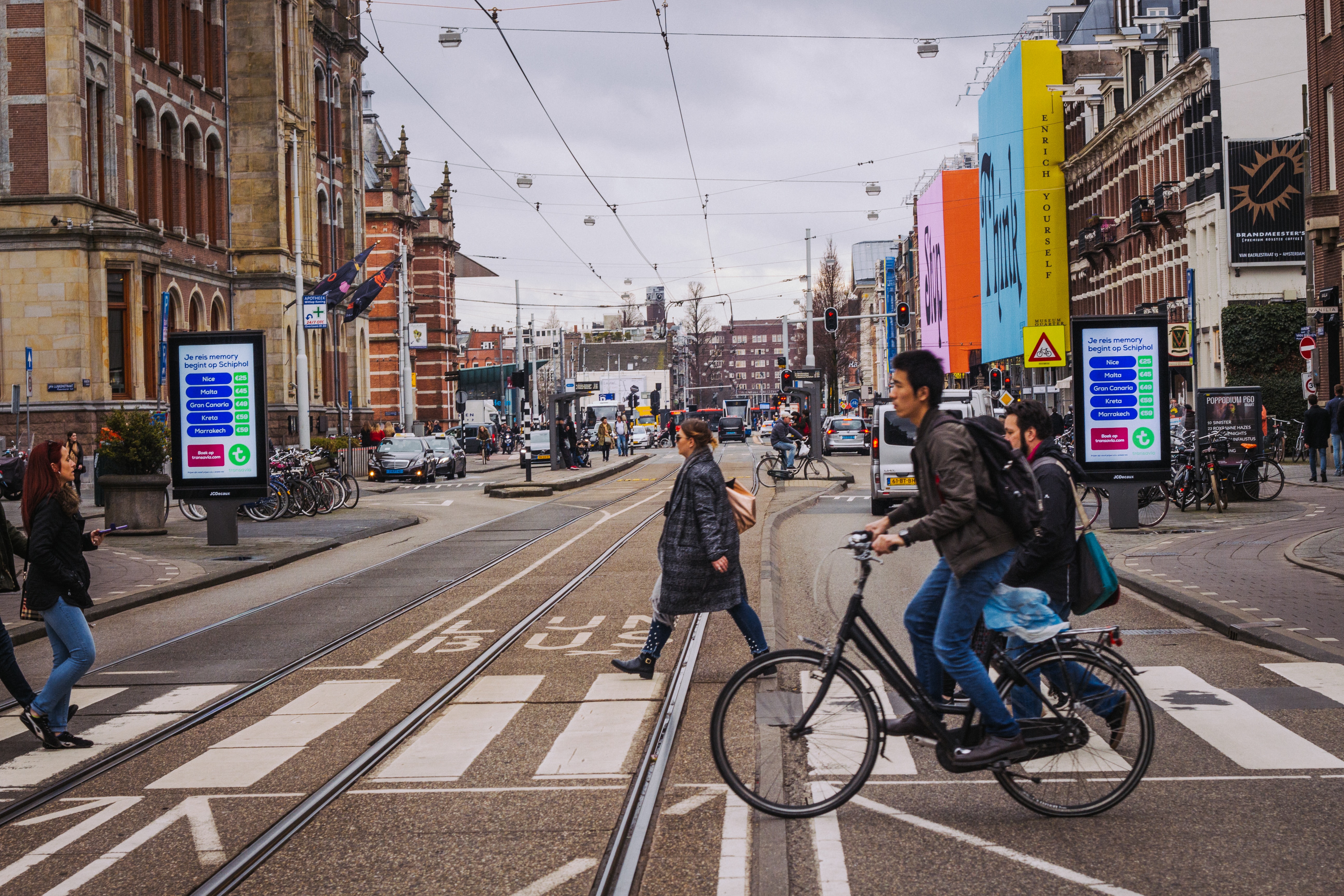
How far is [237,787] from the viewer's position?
22.6 ft

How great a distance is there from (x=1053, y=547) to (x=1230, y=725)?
151 centimetres

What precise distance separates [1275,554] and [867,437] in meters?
45.6

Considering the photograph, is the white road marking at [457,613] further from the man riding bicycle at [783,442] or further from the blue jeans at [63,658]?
the man riding bicycle at [783,442]

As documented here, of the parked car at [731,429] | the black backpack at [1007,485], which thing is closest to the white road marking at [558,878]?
the black backpack at [1007,485]

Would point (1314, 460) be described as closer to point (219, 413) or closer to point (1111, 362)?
point (1111, 362)

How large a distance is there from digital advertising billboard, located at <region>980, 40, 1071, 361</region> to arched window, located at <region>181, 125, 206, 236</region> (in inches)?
1590

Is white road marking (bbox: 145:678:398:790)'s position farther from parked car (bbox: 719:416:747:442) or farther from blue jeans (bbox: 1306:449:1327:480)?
parked car (bbox: 719:416:747:442)

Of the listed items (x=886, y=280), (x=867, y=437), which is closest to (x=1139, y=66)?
(x=867, y=437)

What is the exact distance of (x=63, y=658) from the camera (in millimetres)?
8266

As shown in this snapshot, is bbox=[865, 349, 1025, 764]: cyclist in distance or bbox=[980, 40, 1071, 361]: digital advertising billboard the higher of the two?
bbox=[980, 40, 1071, 361]: digital advertising billboard

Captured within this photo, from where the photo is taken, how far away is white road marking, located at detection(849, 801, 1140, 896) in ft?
16.7

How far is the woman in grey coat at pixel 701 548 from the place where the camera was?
9.20 m

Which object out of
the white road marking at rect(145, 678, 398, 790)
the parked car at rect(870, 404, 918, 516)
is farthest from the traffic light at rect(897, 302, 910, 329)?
the white road marking at rect(145, 678, 398, 790)

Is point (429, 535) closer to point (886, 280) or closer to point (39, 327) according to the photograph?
point (39, 327)
